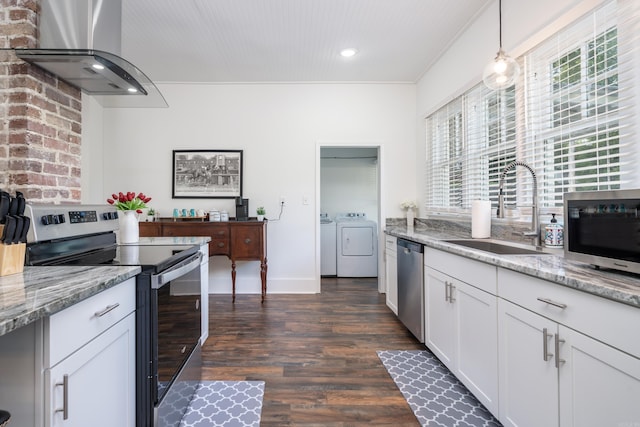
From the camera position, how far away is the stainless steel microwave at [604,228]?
3.27 feet

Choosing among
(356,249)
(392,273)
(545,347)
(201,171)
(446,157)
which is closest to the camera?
(545,347)

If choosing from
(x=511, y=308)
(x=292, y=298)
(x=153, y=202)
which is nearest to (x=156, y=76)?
(x=153, y=202)

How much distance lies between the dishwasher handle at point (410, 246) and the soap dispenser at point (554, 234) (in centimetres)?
79

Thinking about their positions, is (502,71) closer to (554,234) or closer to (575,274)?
(554,234)

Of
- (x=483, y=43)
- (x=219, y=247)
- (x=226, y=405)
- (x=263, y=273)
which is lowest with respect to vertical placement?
(x=226, y=405)

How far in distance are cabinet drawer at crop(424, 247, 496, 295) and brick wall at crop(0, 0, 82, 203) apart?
224 cm

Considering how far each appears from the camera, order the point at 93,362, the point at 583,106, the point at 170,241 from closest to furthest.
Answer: the point at 93,362 → the point at 583,106 → the point at 170,241

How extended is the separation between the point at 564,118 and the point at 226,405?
98.8 inches

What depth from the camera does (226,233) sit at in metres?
3.45

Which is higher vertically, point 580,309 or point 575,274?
point 575,274

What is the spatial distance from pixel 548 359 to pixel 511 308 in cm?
25

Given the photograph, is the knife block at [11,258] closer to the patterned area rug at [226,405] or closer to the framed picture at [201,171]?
the patterned area rug at [226,405]

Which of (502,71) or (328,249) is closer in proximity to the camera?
(502,71)

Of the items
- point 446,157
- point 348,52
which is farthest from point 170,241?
point 446,157
